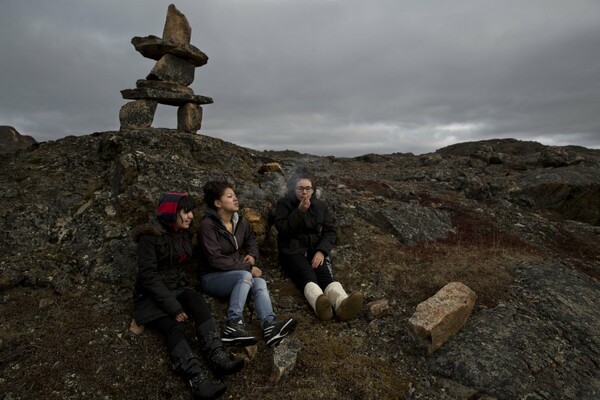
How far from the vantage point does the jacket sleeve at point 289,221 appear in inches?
314

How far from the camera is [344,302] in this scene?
6.48 meters

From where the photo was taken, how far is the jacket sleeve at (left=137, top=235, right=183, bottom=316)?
5461 millimetres

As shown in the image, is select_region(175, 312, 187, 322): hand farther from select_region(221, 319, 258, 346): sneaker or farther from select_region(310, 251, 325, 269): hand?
select_region(310, 251, 325, 269): hand

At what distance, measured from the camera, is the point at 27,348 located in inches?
207

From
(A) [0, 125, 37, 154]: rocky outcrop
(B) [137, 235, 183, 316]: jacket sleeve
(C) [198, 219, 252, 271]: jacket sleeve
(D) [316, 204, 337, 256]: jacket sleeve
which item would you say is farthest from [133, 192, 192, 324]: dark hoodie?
(A) [0, 125, 37, 154]: rocky outcrop

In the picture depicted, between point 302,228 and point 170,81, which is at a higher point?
point 170,81

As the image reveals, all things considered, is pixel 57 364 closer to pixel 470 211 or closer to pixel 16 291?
pixel 16 291

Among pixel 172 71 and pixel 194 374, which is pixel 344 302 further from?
pixel 172 71

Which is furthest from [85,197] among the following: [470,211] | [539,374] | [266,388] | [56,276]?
[470,211]

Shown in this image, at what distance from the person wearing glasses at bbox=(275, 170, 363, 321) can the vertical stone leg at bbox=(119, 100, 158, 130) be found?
6951 millimetres

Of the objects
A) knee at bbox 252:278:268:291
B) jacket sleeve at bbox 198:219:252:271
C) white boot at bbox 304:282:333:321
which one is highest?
jacket sleeve at bbox 198:219:252:271

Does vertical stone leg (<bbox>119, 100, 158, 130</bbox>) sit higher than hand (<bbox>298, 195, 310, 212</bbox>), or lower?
higher

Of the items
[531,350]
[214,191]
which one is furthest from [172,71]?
[531,350]

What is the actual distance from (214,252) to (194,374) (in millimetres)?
2265
